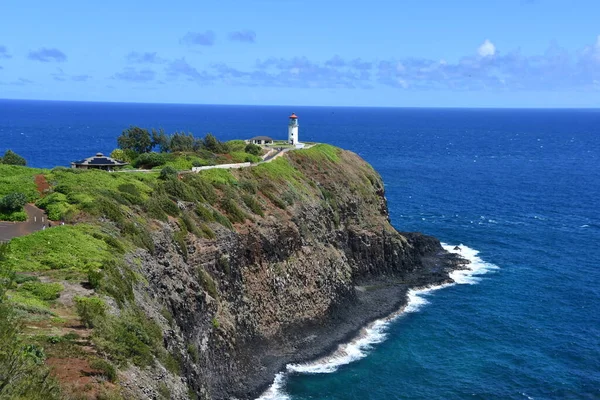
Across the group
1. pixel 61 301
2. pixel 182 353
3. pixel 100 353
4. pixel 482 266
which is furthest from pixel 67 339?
pixel 482 266

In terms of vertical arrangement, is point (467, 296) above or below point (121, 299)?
below

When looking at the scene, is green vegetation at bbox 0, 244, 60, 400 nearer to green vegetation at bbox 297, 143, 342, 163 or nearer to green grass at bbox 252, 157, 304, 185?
green grass at bbox 252, 157, 304, 185

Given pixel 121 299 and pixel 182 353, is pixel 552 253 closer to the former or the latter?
pixel 182 353

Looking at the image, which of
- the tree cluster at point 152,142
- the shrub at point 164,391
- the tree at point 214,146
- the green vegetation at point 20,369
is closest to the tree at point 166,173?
the tree at point 214,146

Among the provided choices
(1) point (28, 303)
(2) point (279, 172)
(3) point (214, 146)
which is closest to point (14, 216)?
(1) point (28, 303)

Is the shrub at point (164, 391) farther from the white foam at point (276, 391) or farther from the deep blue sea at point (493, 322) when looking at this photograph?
the deep blue sea at point (493, 322)

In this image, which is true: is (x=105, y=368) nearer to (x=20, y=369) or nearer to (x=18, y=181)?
(x=20, y=369)
